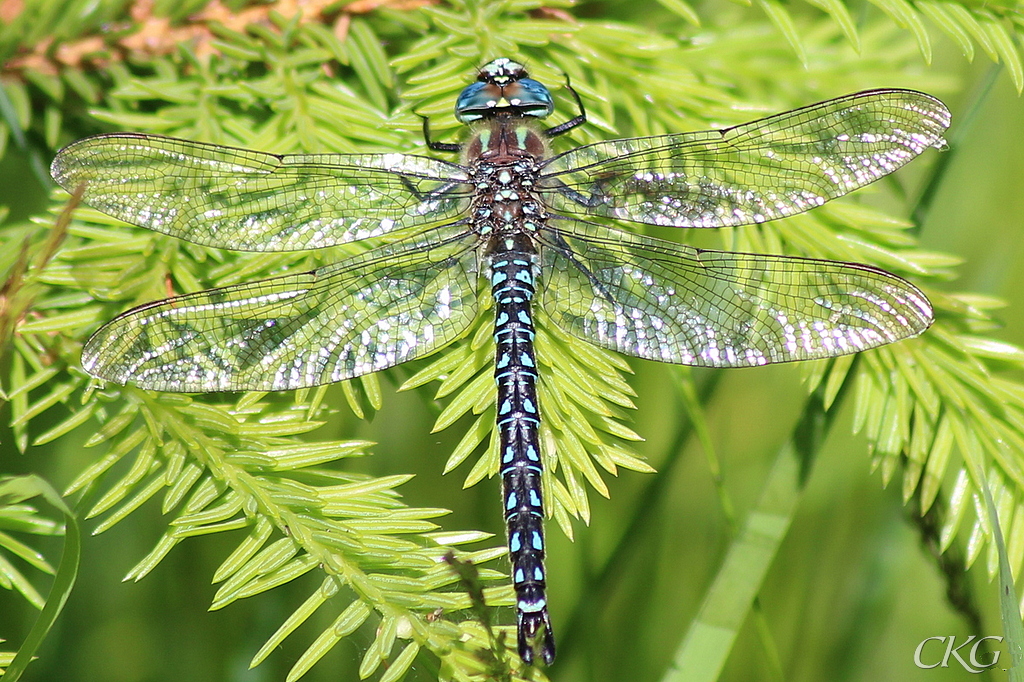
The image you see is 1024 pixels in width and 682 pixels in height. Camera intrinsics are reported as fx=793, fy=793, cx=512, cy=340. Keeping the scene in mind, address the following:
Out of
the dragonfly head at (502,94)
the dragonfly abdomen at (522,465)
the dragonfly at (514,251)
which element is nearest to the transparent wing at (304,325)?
the dragonfly at (514,251)

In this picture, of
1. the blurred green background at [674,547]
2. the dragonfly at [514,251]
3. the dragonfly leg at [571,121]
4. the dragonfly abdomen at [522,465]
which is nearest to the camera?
the dragonfly abdomen at [522,465]

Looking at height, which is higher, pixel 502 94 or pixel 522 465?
pixel 502 94

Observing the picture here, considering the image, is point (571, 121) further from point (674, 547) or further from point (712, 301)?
point (674, 547)

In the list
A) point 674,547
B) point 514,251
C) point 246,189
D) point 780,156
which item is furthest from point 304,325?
point 674,547

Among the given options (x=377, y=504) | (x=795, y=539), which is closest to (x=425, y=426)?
(x=795, y=539)

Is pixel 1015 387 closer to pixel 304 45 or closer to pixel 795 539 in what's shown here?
pixel 795 539

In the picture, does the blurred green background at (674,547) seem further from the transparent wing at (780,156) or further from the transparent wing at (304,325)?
the transparent wing at (304,325)

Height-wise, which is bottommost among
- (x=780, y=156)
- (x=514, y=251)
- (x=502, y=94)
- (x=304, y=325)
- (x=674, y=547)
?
(x=674, y=547)

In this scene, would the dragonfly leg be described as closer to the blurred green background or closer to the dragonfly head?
the dragonfly head
